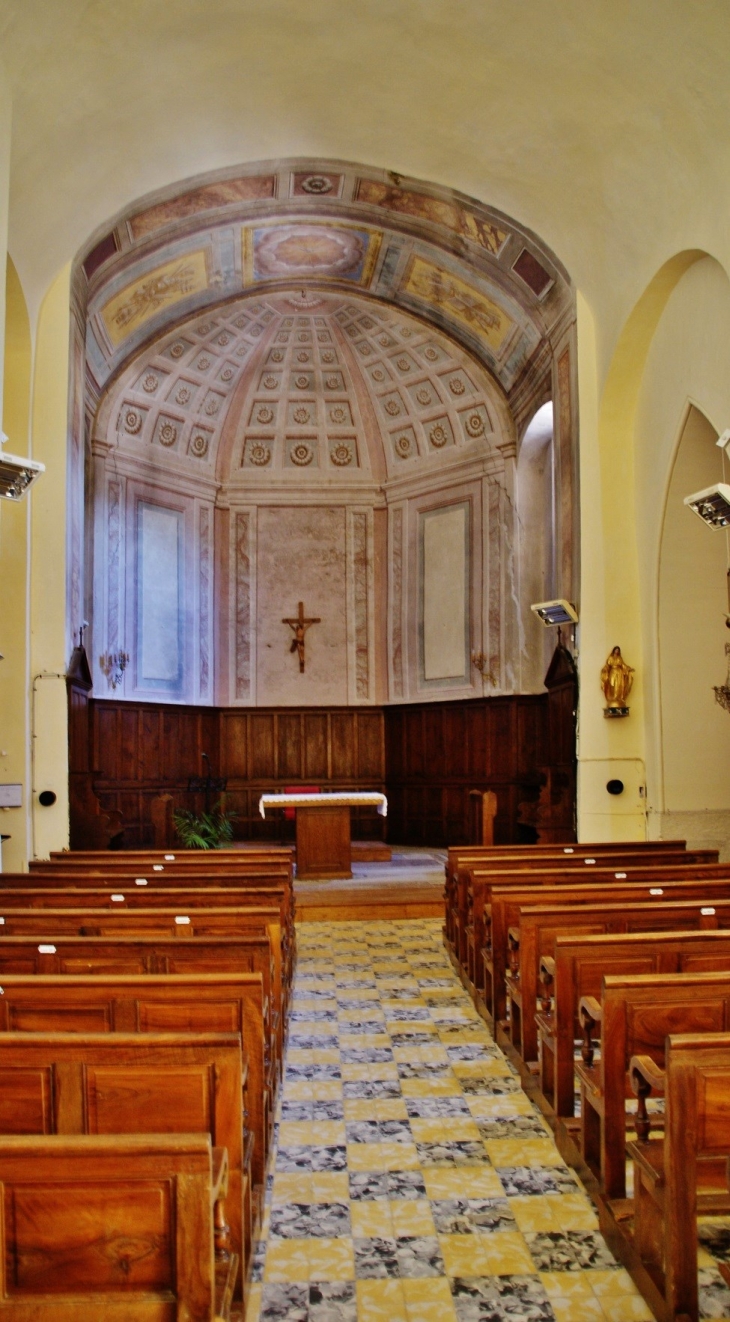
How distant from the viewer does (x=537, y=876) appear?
7367 millimetres

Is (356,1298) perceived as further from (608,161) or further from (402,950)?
(608,161)

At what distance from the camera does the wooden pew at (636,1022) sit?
144 inches

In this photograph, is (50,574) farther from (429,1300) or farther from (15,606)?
(429,1300)

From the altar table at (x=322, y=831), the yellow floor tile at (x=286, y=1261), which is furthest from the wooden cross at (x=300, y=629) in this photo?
the yellow floor tile at (x=286, y=1261)

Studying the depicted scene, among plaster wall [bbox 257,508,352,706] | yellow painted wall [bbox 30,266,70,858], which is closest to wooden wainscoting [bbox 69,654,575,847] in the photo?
plaster wall [bbox 257,508,352,706]

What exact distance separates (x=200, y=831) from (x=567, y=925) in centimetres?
1136

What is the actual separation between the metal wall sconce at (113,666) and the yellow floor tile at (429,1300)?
13.3 metres

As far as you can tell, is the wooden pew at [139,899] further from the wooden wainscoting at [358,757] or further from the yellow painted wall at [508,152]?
the wooden wainscoting at [358,757]

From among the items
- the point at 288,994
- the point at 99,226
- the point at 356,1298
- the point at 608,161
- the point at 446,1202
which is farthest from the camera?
the point at 99,226

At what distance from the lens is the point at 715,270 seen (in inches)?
379

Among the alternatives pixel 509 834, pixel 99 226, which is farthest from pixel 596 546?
pixel 99 226

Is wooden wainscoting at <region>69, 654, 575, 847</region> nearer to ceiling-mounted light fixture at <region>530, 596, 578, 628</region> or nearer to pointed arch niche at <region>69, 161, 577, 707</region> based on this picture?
pointed arch niche at <region>69, 161, 577, 707</region>

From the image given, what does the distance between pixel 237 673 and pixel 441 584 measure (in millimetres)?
4050

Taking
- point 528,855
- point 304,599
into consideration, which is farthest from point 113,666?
point 528,855
